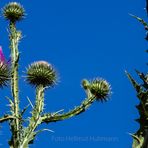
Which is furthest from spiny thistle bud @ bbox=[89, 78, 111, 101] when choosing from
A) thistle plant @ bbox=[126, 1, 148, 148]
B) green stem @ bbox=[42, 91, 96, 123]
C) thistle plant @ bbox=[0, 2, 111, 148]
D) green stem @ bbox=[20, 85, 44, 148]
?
thistle plant @ bbox=[126, 1, 148, 148]

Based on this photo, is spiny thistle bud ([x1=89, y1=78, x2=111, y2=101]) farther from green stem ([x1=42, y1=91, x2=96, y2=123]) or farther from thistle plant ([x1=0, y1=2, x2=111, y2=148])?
green stem ([x1=42, y1=91, x2=96, y2=123])

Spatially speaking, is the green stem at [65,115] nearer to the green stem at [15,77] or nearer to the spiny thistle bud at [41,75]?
the green stem at [15,77]

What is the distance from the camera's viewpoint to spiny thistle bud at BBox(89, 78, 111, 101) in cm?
1067

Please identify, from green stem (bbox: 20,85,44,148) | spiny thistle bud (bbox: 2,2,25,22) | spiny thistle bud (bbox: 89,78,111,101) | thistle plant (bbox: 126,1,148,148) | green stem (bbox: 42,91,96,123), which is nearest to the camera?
thistle plant (bbox: 126,1,148,148)

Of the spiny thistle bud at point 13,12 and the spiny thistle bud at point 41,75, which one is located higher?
the spiny thistle bud at point 13,12

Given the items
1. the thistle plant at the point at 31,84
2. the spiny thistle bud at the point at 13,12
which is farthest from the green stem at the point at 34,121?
the spiny thistle bud at the point at 13,12

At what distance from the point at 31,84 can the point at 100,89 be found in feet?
5.66

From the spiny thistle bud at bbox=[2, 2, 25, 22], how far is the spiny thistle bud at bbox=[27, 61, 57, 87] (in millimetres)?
1344

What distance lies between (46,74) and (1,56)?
340cm

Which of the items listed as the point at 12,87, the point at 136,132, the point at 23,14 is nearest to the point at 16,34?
the point at 12,87

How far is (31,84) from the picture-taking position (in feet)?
36.0

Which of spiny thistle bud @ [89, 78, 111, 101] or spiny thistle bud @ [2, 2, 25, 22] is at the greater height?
spiny thistle bud @ [2, 2, 25, 22]

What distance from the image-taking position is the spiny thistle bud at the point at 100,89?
10672mm

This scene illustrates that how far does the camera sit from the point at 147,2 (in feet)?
5.38
